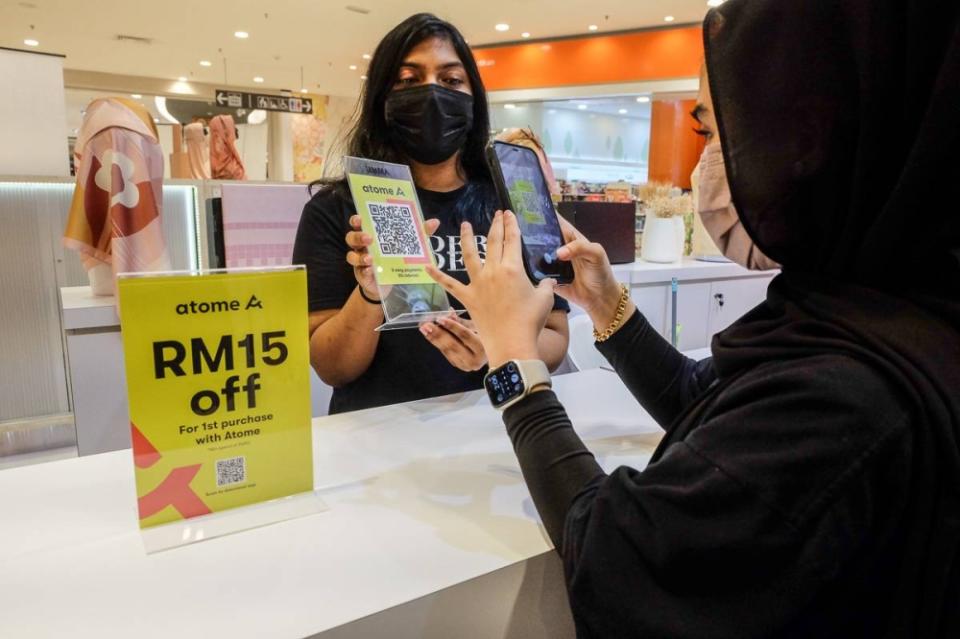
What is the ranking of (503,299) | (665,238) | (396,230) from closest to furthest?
1. (503,299)
2. (396,230)
3. (665,238)

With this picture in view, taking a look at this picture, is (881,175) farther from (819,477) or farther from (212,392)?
(212,392)

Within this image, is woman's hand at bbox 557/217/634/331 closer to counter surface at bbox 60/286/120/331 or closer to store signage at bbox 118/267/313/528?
store signage at bbox 118/267/313/528

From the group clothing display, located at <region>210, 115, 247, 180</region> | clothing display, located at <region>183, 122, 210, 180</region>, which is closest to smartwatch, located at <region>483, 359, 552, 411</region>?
clothing display, located at <region>183, 122, 210, 180</region>

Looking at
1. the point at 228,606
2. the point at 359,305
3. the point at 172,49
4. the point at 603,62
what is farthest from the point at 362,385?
the point at 172,49

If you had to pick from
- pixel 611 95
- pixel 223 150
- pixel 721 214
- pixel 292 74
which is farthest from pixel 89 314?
pixel 292 74

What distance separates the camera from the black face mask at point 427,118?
1.36 meters

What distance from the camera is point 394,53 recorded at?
1386 mm

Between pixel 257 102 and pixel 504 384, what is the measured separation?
5.53m

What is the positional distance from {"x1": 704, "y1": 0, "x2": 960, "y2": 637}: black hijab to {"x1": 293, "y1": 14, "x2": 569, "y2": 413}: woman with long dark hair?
28.9 inches

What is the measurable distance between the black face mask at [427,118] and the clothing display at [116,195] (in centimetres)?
133

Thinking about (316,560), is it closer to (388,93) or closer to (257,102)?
(388,93)

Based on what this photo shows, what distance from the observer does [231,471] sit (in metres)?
0.77

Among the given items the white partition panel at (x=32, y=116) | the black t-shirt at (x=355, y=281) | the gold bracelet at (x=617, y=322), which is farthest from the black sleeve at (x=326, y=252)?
the white partition panel at (x=32, y=116)

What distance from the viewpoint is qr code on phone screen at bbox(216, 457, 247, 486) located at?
2.52 ft
